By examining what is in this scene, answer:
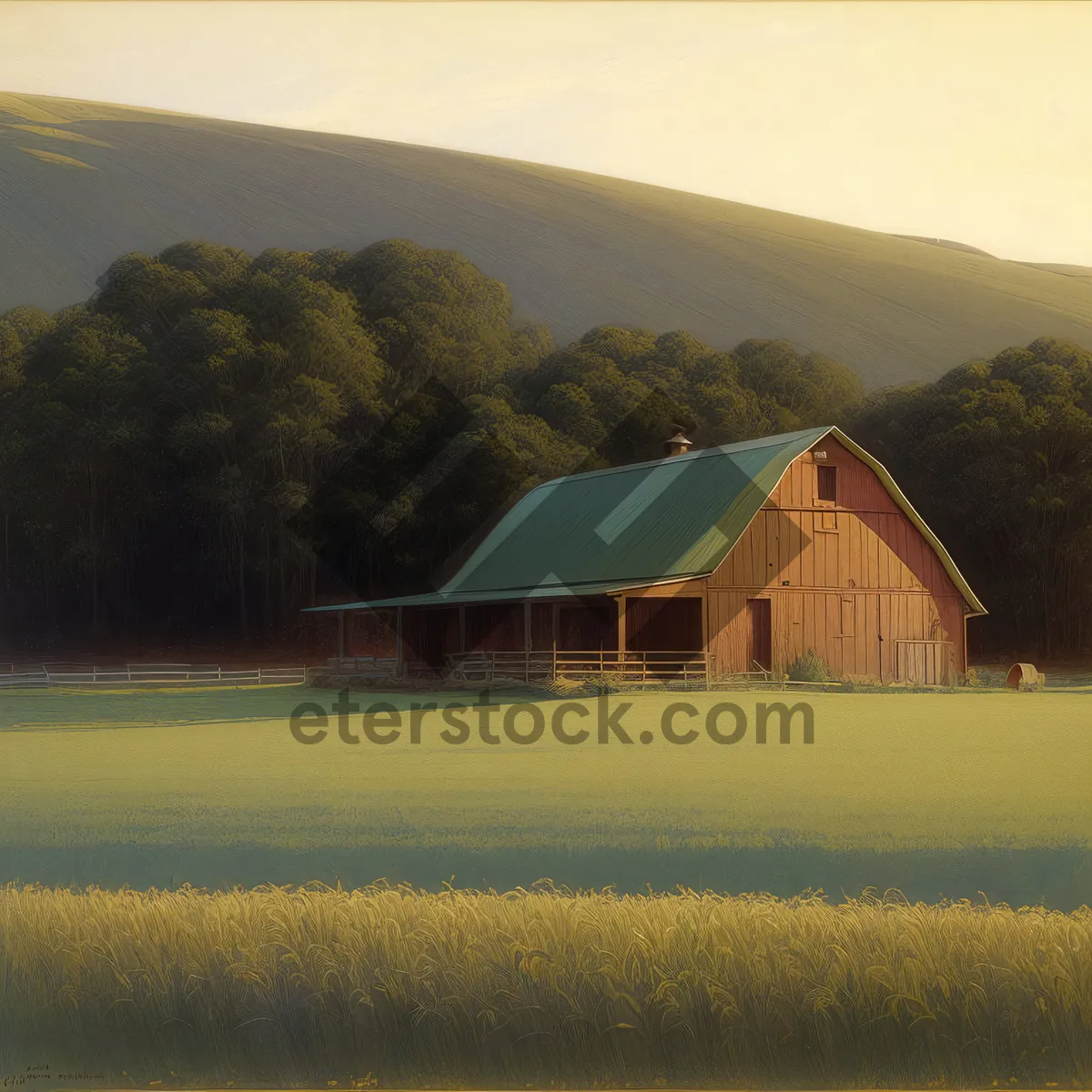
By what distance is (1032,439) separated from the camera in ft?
165

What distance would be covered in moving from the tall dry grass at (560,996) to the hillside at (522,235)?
187ft

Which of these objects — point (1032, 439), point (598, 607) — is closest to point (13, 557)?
point (598, 607)

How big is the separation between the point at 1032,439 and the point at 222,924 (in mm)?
47584

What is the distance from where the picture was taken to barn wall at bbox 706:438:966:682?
3453 cm

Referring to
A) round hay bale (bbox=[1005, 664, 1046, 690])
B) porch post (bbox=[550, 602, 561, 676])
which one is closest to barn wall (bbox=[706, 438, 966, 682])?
round hay bale (bbox=[1005, 664, 1046, 690])

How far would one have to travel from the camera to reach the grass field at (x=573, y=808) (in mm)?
9781

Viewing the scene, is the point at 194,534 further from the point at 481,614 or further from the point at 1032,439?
the point at 1032,439

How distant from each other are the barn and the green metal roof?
6 centimetres

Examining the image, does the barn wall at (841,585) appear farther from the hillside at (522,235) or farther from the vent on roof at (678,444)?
the hillside at (522,235)

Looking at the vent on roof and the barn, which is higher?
the vent on roof

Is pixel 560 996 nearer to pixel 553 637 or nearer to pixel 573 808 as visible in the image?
pixel 573 808
